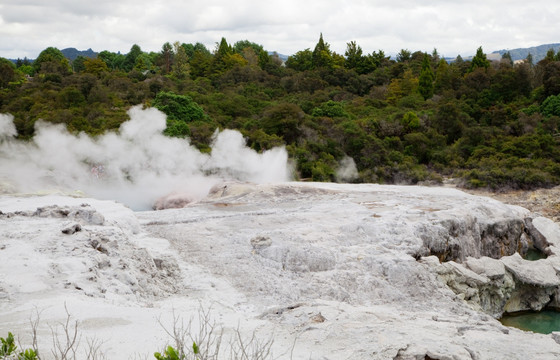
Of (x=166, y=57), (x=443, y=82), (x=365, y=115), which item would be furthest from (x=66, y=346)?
(x=166, y=57)

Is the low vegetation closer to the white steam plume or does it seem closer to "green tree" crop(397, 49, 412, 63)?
the white steam plume

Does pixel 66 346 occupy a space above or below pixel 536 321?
above

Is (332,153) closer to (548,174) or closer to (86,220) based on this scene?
(548,174)

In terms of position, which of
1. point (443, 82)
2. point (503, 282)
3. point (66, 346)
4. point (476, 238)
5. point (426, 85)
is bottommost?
point (503, 282)

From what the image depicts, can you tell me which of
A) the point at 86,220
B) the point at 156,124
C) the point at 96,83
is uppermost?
the point at 96,83

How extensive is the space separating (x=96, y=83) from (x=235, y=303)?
23896mm

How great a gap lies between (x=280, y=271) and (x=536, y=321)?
16.4 feet

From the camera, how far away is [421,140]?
23594 mm

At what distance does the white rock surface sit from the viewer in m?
5.36

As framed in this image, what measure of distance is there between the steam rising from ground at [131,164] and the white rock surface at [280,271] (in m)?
2.77

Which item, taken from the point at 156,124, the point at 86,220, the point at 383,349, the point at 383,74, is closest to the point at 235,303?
the point at 383,349

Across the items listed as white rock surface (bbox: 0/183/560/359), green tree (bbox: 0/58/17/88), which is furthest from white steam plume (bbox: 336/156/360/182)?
green tree (bbox: 0/58/17/88)

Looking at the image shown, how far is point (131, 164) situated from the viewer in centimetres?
1631

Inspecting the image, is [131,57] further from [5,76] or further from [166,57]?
[5,76]
